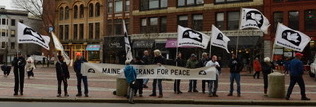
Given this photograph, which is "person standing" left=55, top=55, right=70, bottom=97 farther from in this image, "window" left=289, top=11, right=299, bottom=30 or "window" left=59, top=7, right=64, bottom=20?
"window" left=59, top=7, right=64, bottom=20

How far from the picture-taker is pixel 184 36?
19.2 meters

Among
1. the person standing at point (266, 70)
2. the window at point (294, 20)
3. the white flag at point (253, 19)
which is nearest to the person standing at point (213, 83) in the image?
the person standing at point (266, 70)

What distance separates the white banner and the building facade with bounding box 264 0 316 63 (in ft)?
79.6

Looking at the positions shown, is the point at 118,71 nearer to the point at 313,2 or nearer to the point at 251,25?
the point at 251,25

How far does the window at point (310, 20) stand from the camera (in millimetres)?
38688

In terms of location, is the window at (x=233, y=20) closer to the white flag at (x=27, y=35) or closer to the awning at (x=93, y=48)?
the awning at (x=93, y=48)

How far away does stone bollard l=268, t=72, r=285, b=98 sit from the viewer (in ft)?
49.7

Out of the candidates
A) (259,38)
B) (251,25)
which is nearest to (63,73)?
(251,25)

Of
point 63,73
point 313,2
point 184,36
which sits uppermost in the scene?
point 313,2

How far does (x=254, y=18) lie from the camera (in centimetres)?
1897

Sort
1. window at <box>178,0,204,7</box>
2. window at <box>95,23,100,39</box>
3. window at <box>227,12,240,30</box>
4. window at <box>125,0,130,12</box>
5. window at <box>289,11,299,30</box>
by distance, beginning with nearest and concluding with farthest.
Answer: window at <box>289,11,299,30</box>
window at <box>227,12,240,30</box>
window at <box>178,0,204,7</box>
window at <box>125,0,130,12</box>
window at <box>95,23,100,39</box>

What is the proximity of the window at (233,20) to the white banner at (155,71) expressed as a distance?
27025 mm

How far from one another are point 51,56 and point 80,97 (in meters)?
53.4

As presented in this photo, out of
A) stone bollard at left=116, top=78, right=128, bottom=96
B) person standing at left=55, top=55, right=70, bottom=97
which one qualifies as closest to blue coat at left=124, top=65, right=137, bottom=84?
stone bollard at left=116, top=78, right=128, bottom=96
